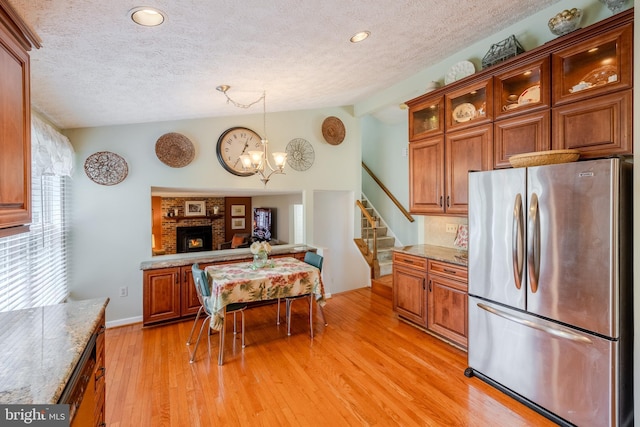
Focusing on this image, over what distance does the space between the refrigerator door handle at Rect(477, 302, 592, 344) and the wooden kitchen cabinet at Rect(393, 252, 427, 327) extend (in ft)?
3.04

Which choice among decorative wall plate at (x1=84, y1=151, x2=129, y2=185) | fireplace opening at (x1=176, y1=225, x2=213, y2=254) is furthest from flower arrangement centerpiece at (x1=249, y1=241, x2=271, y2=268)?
fireplace opening at (x1=176, y1=225, x2=213, y2=254)

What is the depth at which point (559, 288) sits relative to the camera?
1985 millimetres

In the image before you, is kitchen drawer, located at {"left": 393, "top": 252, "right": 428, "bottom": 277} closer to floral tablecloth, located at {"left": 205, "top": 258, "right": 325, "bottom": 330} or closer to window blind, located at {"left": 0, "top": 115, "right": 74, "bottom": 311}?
floral tablecloth, located at {"left": 205, "top": 258, "right": 325, "bottom": 330}

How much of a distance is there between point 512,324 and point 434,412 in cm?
86

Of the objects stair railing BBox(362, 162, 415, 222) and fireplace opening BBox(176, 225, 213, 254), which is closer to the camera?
stair railing BBox(362, 162, 415, 222)

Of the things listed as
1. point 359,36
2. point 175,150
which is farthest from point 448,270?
point 175,150

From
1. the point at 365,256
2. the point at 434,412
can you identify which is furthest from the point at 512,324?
the point at 365,256

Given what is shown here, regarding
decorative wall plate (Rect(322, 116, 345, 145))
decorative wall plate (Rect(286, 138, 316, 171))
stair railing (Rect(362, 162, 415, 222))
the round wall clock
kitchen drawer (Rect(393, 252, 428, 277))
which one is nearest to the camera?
kitchen drawer (Rect(393, 252, 428, 277))

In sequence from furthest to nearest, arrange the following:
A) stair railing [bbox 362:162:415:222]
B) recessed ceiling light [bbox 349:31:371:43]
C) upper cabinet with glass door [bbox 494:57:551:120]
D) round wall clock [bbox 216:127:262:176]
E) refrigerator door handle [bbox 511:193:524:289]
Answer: stair railing [bbox 362:162:415:222] < round wall clock [bbox 216:127:262:176] < upper cabinet with glass door [bbox 494:57:551:120] < recessed ceiling light [bbox 349:31:371:43] < refrigerator door handle [bbox 511:193:524:289]

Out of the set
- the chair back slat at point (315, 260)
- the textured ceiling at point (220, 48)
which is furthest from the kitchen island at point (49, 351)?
the chair back slat at point (315, 260)

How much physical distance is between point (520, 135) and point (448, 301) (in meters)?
1.65

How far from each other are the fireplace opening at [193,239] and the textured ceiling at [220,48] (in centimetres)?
421

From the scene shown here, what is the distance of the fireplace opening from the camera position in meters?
7.18

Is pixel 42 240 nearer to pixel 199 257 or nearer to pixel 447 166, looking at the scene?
pixel 199 257
